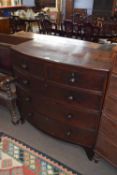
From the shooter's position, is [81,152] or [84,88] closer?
[84,88]

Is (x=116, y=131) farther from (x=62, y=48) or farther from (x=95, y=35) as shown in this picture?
(x=95, y=35)

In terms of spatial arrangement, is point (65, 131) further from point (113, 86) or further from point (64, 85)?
point (113, 86)

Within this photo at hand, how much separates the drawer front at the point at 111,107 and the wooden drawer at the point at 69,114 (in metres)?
0.13

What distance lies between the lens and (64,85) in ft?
4.93

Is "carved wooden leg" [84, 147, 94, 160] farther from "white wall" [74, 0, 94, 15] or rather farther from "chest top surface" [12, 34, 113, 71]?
"white wall" [74, 0, 94, 15]

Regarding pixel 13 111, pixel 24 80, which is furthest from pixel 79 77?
pixel 13 111

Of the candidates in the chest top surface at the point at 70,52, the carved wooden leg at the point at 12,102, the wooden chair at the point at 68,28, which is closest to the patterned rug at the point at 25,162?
the carved wooden leg at the point at 12,102

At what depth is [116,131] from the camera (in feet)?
4.57

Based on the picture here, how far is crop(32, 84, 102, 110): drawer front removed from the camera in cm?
144

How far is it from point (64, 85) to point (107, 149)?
0.66 metres

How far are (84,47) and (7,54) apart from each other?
97cm

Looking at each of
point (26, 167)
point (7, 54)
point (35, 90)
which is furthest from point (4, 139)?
point (7, 54)

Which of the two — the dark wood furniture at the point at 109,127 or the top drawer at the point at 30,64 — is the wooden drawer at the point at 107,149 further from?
the top drawer at the point at 30,64

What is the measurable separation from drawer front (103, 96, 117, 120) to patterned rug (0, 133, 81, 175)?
26.5 inches
